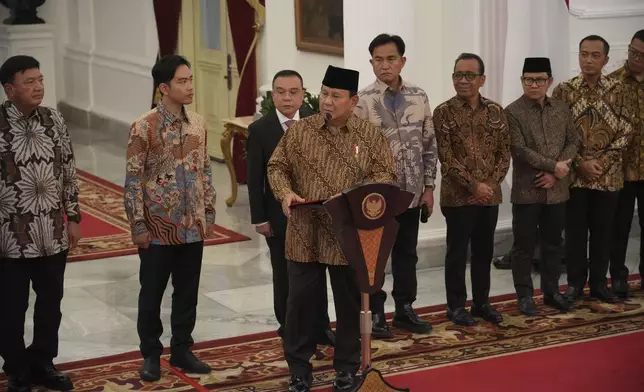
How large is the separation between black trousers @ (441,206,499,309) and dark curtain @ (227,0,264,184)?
500 cm

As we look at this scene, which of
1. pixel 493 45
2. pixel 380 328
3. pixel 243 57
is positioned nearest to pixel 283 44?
pixel 243 57

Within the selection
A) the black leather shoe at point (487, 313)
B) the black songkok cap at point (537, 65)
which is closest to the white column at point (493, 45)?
the black songkok cap at point (537, 65)

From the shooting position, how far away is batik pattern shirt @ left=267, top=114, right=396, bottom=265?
5984 mm

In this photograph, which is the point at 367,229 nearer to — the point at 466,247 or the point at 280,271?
the point at 280,271

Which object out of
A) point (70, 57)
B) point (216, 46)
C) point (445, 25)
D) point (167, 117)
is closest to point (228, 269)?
point (445, 25)

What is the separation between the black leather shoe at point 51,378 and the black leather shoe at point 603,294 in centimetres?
355

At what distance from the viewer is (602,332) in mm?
7273

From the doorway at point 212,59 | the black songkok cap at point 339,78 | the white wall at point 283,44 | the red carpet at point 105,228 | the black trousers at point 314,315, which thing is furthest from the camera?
the doorway at point 212,59

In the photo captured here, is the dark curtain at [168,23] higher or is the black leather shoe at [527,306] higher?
the dark curtain at [168,23]

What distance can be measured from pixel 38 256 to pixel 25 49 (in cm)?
994

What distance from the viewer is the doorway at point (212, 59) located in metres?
13.2

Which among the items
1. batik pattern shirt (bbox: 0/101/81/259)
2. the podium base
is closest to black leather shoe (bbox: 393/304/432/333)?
the podium base

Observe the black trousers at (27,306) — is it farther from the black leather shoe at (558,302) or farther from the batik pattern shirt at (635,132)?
the batik pattern shirt at (635,132)

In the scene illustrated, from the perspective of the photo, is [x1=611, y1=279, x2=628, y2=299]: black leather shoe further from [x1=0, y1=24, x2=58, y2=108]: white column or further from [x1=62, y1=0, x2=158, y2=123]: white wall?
[x1=0, y1=24, x2=58, y2=108]: white column
